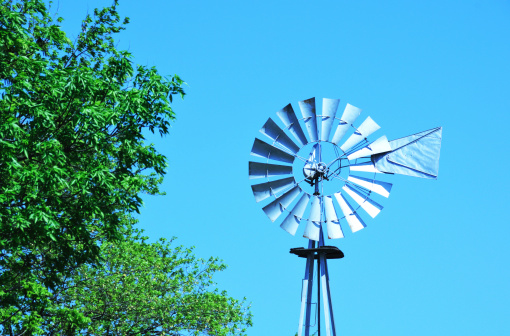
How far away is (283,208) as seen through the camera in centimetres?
1322

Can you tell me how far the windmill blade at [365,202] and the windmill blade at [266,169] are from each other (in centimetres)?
116

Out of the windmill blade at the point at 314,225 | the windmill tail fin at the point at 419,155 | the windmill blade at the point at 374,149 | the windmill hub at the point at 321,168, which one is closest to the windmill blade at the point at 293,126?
the windmill hub at the point at 321,168

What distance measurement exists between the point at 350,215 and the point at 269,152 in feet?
6.36

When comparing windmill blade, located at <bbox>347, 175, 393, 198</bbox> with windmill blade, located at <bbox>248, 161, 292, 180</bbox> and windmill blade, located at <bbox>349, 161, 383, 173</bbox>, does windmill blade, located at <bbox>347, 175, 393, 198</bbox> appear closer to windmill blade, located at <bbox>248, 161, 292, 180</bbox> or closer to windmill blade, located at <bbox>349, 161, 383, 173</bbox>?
windmill blade, located at <bbox>349, 161, 383, 173</bbox>

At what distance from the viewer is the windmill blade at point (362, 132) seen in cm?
1338

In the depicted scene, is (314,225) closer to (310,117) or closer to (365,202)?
(365,202)

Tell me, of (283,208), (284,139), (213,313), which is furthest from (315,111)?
(213,313)

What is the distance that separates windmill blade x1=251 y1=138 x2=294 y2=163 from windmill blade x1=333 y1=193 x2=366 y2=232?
1.19m

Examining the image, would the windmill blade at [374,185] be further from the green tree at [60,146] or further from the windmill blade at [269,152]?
the green tree at [60,146]

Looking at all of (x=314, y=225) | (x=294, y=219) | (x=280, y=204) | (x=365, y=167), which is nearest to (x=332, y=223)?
(x=314, y=225)

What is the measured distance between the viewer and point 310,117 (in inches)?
529

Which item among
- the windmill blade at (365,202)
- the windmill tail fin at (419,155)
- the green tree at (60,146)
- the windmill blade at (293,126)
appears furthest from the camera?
the windmill tail fin at (419,155)

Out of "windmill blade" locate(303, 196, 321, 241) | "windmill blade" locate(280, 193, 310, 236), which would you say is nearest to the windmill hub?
"windmill blade" locate(280, 193, 310, 236)

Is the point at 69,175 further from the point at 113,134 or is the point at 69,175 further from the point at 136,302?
the point at 136,302
